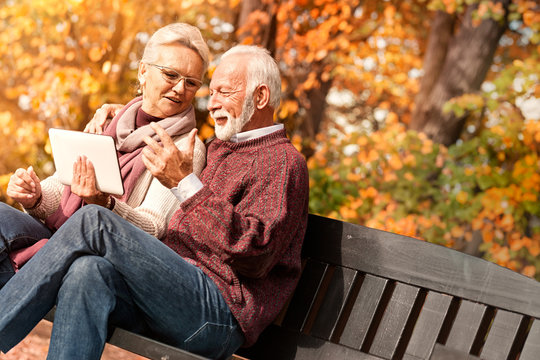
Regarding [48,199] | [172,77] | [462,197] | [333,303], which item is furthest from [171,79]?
[462,197]

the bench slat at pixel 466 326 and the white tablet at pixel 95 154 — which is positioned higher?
the white tablet at pixel 95 154

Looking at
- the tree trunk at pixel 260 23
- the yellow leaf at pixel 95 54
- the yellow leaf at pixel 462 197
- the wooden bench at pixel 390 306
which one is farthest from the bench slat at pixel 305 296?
the yellow leaf at pixel 95 54

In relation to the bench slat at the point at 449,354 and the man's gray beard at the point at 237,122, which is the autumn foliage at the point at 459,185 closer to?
the man's gray beard at the point at 237,122

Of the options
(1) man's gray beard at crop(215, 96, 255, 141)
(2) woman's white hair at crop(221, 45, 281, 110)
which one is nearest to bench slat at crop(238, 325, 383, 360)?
(1) man's gray beard at crop(215, 96, 255, 141)

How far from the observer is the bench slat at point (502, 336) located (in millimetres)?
2381

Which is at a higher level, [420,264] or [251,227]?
[251,227]

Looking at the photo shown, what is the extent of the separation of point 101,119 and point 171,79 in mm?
438

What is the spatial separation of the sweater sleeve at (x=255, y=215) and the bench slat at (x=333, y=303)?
0.34m

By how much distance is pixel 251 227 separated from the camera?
2266mm

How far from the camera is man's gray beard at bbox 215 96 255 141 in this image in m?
2.62

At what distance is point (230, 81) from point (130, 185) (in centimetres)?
59

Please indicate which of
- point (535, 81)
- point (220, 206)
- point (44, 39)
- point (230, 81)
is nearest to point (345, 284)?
point (220, 206)

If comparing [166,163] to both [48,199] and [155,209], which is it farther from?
[48,199]

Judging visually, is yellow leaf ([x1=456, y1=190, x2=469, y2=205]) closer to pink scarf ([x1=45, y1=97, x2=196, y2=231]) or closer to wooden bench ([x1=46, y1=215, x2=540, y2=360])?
wooden bench ([x1=46, y1=215, x2=540, y2=360])
